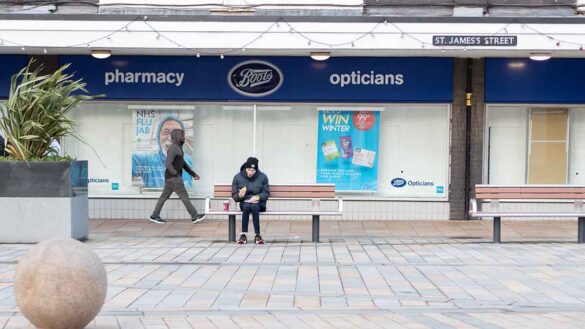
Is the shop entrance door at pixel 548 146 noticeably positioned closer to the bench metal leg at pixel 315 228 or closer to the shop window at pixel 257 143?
the shop window at pixel 257 143

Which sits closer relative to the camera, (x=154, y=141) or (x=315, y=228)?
(x=315, y=228)

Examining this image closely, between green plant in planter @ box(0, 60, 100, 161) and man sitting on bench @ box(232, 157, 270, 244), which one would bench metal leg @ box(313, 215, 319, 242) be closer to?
man sitting on bench @ box(232, 157, 270, 244)

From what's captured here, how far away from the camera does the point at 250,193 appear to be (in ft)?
42.5

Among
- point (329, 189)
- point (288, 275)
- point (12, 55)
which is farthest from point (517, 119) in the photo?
point (12, 55)

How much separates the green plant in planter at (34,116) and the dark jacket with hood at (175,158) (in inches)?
110

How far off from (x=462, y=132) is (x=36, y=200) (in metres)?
8.07

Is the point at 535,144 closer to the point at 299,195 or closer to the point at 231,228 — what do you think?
the point at 299,195

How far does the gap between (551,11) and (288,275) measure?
8.66 m

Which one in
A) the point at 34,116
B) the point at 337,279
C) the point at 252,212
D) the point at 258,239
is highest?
the point at 34,116

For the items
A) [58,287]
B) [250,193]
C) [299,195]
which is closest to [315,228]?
[299,195]

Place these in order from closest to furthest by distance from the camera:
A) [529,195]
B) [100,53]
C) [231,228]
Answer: [231,228] < [529,195] < [100,53]

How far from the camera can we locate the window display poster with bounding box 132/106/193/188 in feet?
54.3

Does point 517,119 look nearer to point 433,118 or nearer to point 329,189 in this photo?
point 433,118

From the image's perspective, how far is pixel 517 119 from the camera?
1641 centimetres
